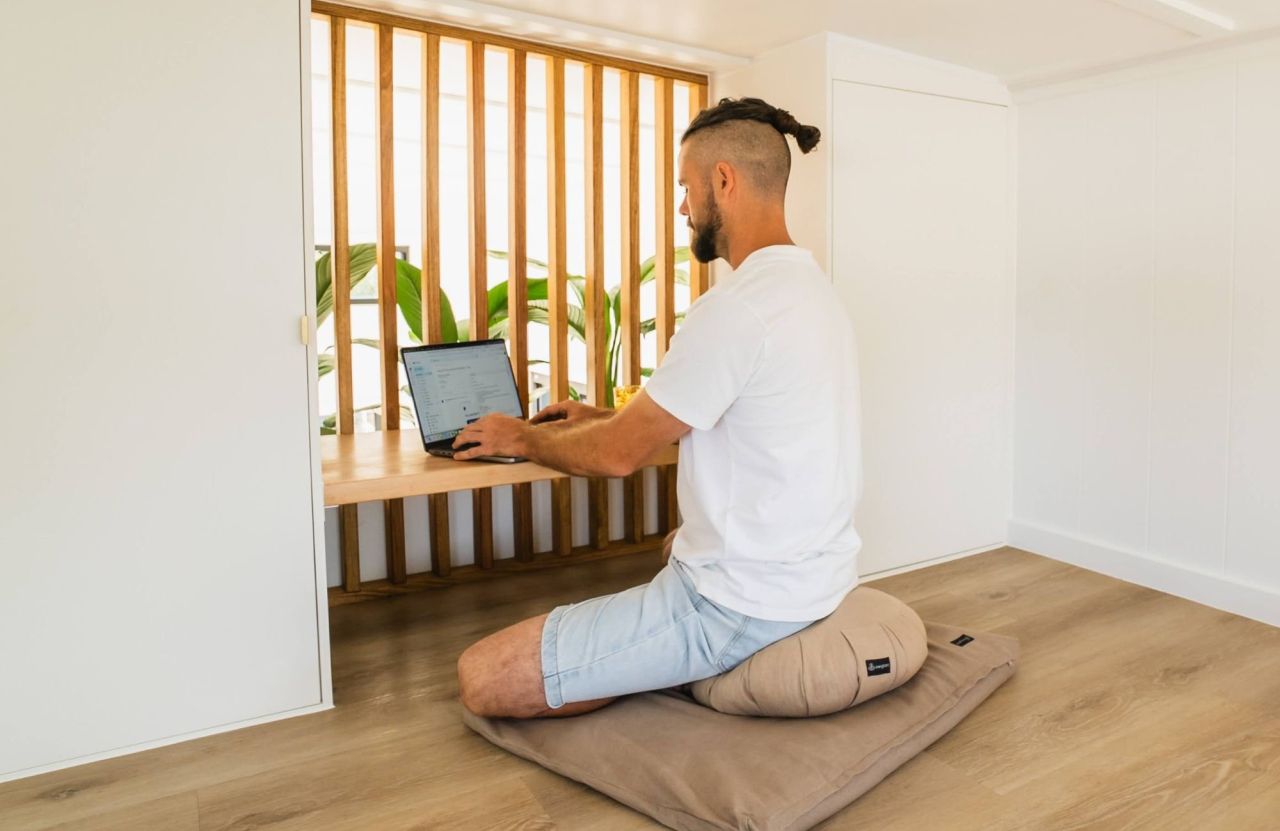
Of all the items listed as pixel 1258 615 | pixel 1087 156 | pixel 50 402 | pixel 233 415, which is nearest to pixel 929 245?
pixel 1087 156

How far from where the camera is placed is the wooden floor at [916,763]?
1.84 metres

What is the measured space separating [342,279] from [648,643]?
64.4 inches

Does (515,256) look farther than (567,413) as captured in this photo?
Yes

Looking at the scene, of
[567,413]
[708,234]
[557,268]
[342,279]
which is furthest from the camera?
[557,268]

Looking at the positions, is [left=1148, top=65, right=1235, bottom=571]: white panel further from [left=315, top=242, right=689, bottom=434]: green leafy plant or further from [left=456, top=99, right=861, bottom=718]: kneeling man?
[left=315, top=242, right=689, bottom=434]: green leafy plant

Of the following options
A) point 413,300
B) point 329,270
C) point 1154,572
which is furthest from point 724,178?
point 1154,572

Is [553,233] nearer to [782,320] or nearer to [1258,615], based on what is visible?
[782,320]

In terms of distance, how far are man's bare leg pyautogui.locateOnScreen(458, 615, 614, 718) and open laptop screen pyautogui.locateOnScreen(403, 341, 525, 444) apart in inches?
25.8

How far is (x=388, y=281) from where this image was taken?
3109mm

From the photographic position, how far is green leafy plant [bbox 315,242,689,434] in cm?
321

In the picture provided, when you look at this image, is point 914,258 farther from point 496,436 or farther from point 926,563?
point 496,436

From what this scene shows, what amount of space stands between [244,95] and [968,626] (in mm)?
2424

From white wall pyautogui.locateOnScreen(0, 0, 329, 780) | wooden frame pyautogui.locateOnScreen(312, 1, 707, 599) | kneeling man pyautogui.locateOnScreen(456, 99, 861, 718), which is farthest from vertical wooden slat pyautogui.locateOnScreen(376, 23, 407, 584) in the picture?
kneeling man pyautogui.locateOnScreen(456, 99, 861, 718)

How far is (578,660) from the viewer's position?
6.77 ft
